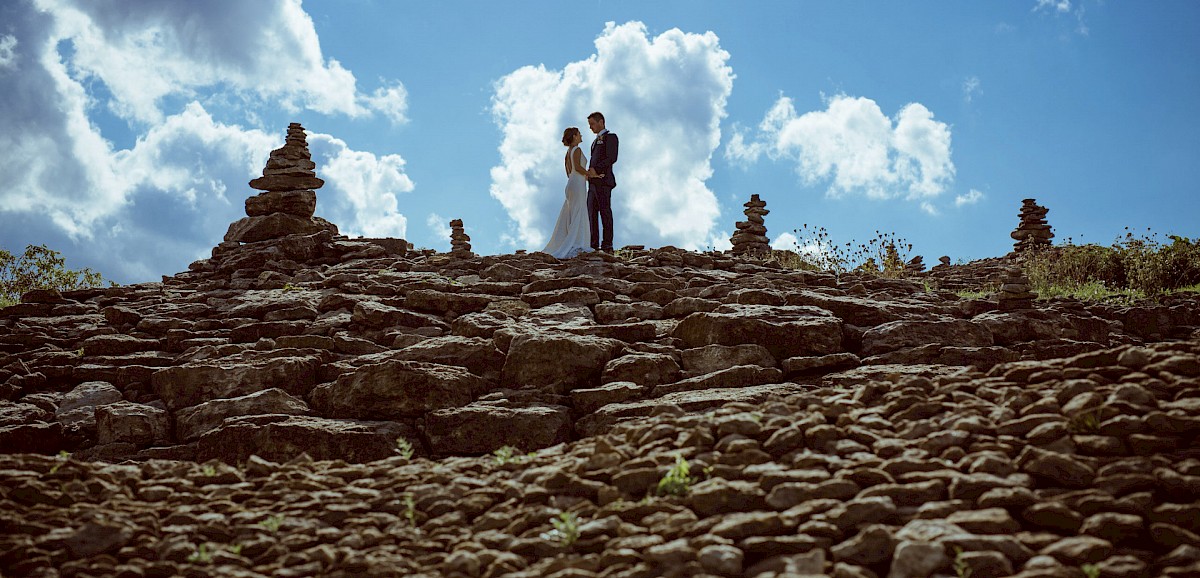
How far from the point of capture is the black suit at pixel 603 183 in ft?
49.1

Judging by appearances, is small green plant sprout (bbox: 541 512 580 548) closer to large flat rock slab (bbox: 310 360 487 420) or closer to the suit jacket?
large flat rock slab (bbox: 310 360 487 420)

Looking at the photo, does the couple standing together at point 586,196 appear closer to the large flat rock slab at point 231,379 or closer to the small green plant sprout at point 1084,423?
the large flat rock slab at point 231,379

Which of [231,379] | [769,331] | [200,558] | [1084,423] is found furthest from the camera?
[231,379]

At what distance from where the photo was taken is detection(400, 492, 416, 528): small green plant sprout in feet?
15.7

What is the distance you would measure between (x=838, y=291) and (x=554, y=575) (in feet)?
25.6

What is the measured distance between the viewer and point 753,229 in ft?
74.2

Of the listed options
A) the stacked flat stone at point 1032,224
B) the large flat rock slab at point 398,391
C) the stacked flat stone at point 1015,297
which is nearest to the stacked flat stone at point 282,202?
the large flat rock slab at point 398,391

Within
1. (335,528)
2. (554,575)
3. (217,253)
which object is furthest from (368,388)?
(217,253)

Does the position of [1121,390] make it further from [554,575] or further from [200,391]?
[200,391]

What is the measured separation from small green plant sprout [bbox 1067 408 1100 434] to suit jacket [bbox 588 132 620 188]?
10.9m

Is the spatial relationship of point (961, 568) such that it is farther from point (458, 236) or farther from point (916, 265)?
point (458, 236)

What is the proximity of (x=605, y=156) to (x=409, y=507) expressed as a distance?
35.1 ft

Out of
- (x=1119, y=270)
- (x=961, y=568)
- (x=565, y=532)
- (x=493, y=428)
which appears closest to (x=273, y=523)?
(x=565, y=532)

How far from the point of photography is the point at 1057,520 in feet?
13.0
